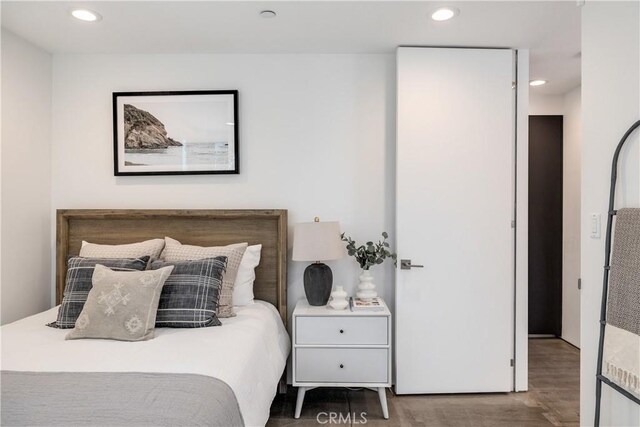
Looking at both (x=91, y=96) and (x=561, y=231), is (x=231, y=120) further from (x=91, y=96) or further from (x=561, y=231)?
(x=561, y=231)

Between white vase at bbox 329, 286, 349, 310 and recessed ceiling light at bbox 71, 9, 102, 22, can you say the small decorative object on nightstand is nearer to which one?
white vase at bbox 329, 286, 349, 310

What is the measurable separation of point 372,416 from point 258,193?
1706 millimetres

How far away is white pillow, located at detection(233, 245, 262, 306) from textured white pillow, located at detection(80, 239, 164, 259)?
57cm

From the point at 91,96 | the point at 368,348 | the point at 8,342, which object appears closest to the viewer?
the point at 8,342

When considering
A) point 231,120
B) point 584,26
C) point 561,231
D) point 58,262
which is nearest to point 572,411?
point 561,231

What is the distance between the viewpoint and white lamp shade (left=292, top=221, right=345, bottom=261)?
2.60 metres

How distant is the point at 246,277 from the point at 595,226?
200cm

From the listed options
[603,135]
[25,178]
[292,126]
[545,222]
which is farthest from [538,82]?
[25,178]

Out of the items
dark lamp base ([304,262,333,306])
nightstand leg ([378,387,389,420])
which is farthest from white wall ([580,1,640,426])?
dark lamp base ([304,262,333,306])

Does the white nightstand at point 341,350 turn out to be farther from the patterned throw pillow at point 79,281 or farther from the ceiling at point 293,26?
the ceiling at point 293,26

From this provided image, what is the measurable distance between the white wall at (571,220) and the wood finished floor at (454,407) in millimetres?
968

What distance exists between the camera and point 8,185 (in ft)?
8.55

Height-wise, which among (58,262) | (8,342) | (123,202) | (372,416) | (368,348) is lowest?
(372,416)

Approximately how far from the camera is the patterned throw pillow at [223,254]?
95.5 inches
